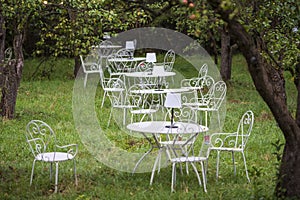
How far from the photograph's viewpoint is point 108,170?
733cm

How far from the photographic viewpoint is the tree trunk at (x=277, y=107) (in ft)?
16.3

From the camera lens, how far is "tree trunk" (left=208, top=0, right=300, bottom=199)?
4977 mm

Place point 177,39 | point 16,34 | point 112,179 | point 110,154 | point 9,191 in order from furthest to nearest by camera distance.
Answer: point 177,39
point 16,34
point 110,154
point 112,179
point 9,191

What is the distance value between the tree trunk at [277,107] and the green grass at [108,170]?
0.19m

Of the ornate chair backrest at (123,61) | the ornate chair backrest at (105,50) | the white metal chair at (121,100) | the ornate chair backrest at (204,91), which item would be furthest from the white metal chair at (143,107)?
the ornate chair backrest at (105,50)

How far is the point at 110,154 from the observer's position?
26.8ft

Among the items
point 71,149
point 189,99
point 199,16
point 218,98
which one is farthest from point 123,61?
point 199,16

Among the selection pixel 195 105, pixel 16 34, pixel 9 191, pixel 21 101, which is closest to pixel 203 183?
pixel 9 191

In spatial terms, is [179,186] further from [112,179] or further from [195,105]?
[195,105]

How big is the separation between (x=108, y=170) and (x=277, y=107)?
8.85 feet

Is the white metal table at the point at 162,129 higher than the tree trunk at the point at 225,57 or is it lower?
lower

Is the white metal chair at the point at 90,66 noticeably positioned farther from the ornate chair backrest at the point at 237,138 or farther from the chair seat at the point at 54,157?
the chair seat at the point at 54,157

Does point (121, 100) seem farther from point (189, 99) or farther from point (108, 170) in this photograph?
point (108, 170)

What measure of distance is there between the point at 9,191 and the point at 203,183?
2068mm
